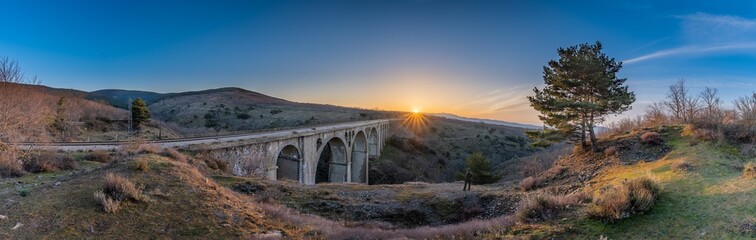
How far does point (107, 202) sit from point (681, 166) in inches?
715

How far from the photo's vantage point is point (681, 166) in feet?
43.1

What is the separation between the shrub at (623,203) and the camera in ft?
30.2

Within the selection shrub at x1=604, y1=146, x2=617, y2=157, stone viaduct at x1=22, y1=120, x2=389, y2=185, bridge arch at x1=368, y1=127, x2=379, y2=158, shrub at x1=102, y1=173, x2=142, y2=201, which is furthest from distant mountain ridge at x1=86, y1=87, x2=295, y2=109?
shrub at x1=102, y1=173, x2=142, y2=201

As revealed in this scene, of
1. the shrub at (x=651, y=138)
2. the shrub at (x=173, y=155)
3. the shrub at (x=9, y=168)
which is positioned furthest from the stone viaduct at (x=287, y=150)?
the shrub at (x=651, y=138)

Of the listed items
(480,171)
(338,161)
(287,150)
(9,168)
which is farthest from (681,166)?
(338,161)

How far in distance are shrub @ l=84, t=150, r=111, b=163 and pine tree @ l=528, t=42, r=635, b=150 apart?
901 inches

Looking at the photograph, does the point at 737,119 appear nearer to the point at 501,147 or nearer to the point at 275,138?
the point at 275,138

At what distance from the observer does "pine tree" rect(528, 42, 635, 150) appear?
66.2 feet

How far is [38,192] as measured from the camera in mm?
9961

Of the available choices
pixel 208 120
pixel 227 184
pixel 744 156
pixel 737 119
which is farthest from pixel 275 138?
pixel 208 120

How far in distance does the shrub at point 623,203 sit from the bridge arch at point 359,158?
44373 millimetres

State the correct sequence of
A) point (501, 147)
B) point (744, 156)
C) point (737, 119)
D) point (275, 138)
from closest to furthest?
point (744, 156) → point (737, 119) → point (275, 138) → point (501, 147)

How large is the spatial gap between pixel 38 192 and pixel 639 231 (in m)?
15.4

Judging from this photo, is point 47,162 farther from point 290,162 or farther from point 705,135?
point 705,135
